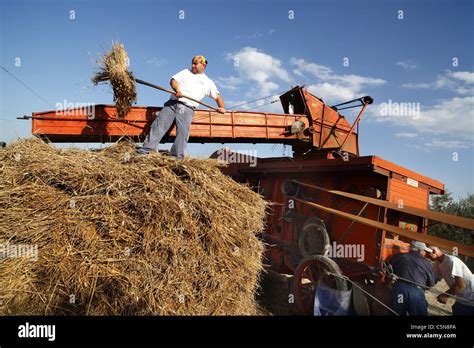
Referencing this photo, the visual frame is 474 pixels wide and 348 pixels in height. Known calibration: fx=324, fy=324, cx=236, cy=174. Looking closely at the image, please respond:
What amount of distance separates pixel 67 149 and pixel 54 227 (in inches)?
49.7

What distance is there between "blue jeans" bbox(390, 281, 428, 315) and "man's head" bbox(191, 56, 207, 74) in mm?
4183

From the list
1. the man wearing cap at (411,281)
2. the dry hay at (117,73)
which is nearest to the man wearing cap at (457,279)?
the man wearing cap at (411,281)

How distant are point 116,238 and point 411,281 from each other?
364 centimetres

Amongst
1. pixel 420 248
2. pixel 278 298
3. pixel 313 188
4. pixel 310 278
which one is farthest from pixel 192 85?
pixel 278 298

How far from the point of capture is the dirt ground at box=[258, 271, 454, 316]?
5723mm

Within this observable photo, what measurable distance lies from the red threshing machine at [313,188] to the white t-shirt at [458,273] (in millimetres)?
600

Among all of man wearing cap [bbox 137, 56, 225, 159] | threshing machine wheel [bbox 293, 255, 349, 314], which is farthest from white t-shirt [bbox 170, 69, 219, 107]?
threshing machine wheel [bbox 293, 255, 349, 314]

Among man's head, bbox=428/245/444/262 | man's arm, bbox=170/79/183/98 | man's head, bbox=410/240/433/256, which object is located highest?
man's arm, bbox=170/79/183/98

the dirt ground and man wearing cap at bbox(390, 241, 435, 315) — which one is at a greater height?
man wearing cap at bbox(390, 241, 435, 315)

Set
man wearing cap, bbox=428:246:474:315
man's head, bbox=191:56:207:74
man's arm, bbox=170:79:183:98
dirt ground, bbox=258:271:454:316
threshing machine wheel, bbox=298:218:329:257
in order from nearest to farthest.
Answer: man wearing cap, bbox=428:246:474:315 < man's arm, bbox=170:79:183:98 < man's head, bbox=191:56:207:74 < threshing machine wheel, bbox=298:218:329:257 < dirt ground, bbox=258:271:454:316

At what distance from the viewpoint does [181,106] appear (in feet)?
15.4

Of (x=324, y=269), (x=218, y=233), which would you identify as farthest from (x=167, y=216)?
(x=324, y=269)

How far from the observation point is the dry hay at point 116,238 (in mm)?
2916

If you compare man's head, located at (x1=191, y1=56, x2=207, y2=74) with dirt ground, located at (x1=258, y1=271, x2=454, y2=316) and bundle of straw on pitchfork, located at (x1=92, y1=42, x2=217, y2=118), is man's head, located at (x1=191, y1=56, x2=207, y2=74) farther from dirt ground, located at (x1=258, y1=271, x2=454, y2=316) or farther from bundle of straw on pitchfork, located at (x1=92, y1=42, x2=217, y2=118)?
dirt ground, located at (x1=258, y1=271, x2=454, y2=316)
